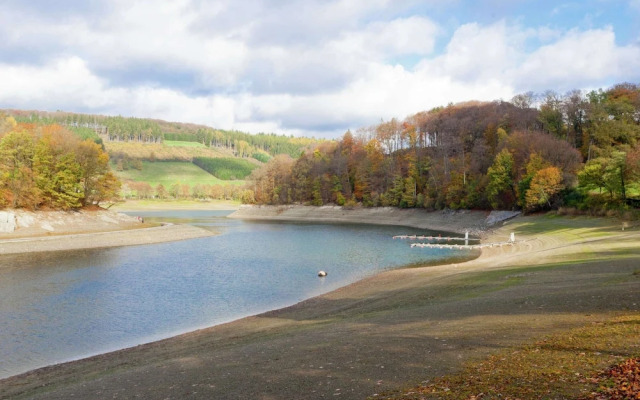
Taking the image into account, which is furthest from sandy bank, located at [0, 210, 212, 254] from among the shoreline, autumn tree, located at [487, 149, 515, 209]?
autumn tree, located at [487, 149, 515, 209]

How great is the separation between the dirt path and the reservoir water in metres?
2.97

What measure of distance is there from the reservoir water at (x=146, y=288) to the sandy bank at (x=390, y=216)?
31.7 m

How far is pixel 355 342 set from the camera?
13.3m

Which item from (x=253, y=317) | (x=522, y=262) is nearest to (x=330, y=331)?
(x=253, y=317)

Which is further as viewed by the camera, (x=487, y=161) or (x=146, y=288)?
(x=487, y=161)

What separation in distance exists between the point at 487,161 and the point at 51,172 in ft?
274

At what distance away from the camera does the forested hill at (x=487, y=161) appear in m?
66.6

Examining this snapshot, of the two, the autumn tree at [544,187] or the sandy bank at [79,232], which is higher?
the autumn tree at [544,187]

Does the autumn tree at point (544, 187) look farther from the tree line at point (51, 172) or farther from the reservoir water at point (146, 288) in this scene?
the tree line at point (51, 172)

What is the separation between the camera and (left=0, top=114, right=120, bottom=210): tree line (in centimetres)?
5959

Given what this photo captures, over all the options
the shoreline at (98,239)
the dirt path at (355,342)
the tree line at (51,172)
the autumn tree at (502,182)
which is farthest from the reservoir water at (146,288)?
the autumn tree at (502,182)

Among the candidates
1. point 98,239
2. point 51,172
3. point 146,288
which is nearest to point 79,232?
point 98,239

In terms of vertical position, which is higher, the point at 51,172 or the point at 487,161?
the point at 487,161

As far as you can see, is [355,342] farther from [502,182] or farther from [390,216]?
[390,216]
